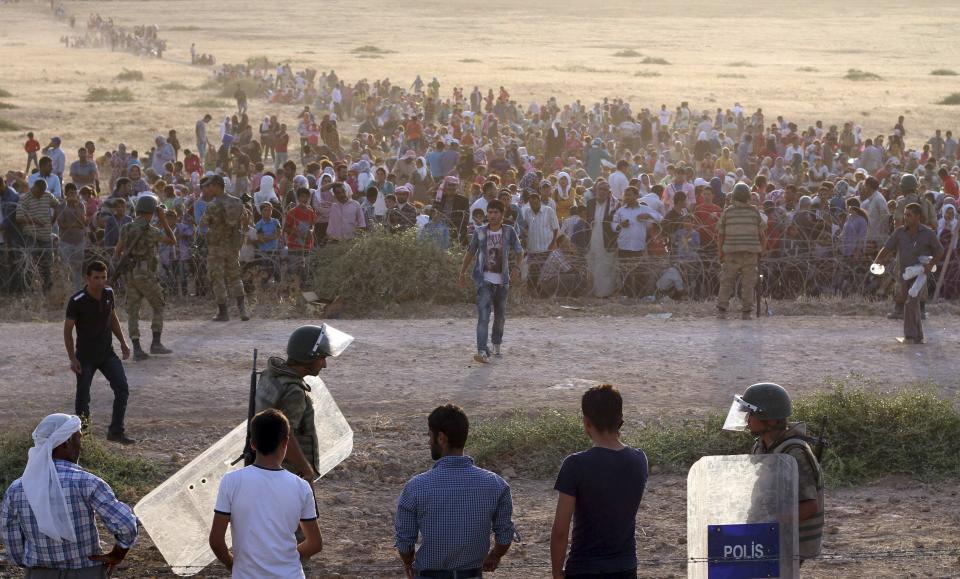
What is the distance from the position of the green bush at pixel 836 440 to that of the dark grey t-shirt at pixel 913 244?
3.13 metres

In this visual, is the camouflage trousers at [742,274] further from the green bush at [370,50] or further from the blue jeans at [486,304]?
the green bush at [370,50]

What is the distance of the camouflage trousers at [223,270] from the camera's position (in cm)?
1295

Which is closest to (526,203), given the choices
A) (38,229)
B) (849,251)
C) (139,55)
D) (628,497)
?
(849,251)

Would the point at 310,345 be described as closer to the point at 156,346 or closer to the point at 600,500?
the point at 600,500

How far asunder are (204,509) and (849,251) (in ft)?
33.8

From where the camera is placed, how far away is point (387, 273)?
14062 millimetres

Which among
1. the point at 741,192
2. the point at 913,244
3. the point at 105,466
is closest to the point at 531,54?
the point at 741,192

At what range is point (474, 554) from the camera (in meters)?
5.11

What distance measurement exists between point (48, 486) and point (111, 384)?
13.9 ft

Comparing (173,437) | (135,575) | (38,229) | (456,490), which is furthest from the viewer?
(38,229)

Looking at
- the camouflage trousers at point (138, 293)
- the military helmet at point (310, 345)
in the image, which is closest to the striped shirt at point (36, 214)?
the camouflage trousers at point (138, 293)

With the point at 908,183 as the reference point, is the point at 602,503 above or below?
below

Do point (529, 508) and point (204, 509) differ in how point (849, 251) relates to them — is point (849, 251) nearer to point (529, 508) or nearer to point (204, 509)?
point (529, 508)

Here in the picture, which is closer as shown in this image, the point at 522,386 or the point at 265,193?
the point at 522,386
